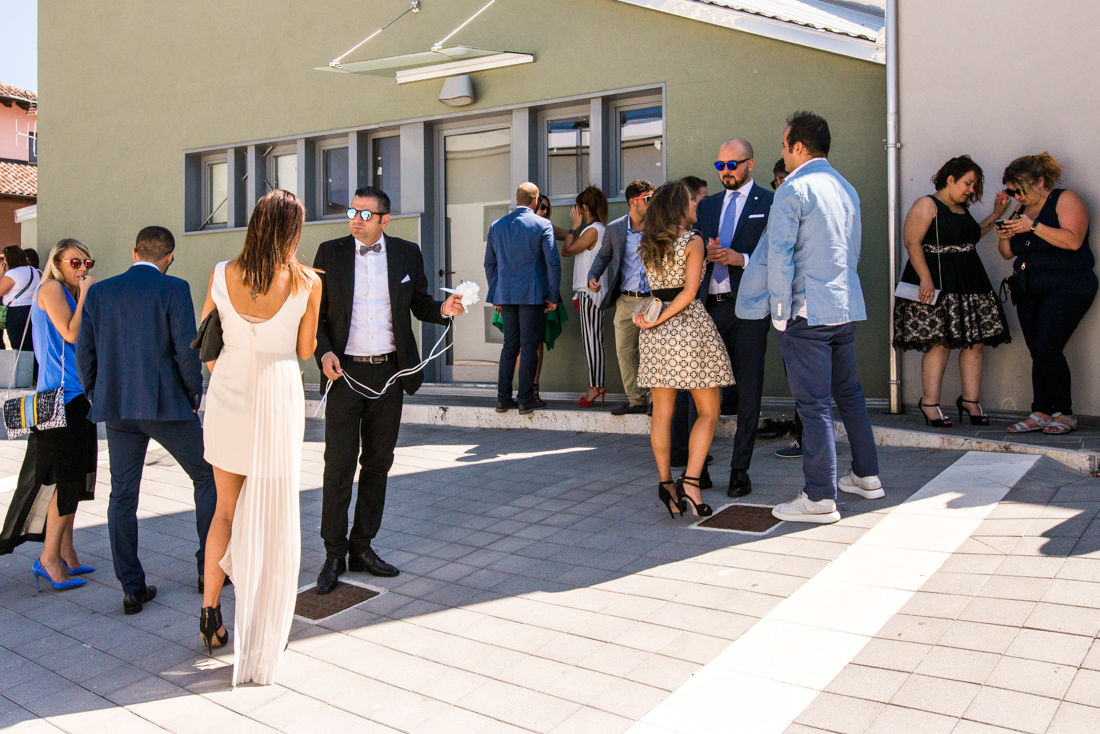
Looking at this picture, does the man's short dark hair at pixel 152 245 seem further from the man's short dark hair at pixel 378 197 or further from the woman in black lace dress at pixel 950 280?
the woman in black lace dress at pixel 950 280

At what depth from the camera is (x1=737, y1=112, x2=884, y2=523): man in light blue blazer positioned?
4738 millimetres

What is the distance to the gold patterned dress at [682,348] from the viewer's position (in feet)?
16.6

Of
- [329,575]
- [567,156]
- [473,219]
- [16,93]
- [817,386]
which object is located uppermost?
[16,93]

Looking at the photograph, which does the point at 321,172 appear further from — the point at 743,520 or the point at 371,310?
the point at 743,520

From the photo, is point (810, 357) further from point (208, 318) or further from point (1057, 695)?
point (208, 318)

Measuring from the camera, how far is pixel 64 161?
13734 mm

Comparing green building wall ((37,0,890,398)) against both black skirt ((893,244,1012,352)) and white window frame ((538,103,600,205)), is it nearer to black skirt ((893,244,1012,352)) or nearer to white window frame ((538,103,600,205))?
white window frame ((538,103,600,205))

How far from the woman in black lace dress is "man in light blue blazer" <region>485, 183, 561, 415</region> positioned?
10.5 ft

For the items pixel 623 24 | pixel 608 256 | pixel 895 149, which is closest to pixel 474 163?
pixel 623 24

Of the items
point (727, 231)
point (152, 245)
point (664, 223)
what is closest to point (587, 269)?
point (727, 231)

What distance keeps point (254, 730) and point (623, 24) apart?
7.76m

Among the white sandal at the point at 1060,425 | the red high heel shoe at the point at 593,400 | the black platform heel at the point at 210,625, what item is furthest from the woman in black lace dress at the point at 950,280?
the black platform heel at the point at 210,625

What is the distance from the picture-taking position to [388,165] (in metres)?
11.0

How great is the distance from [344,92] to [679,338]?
7442 mm
